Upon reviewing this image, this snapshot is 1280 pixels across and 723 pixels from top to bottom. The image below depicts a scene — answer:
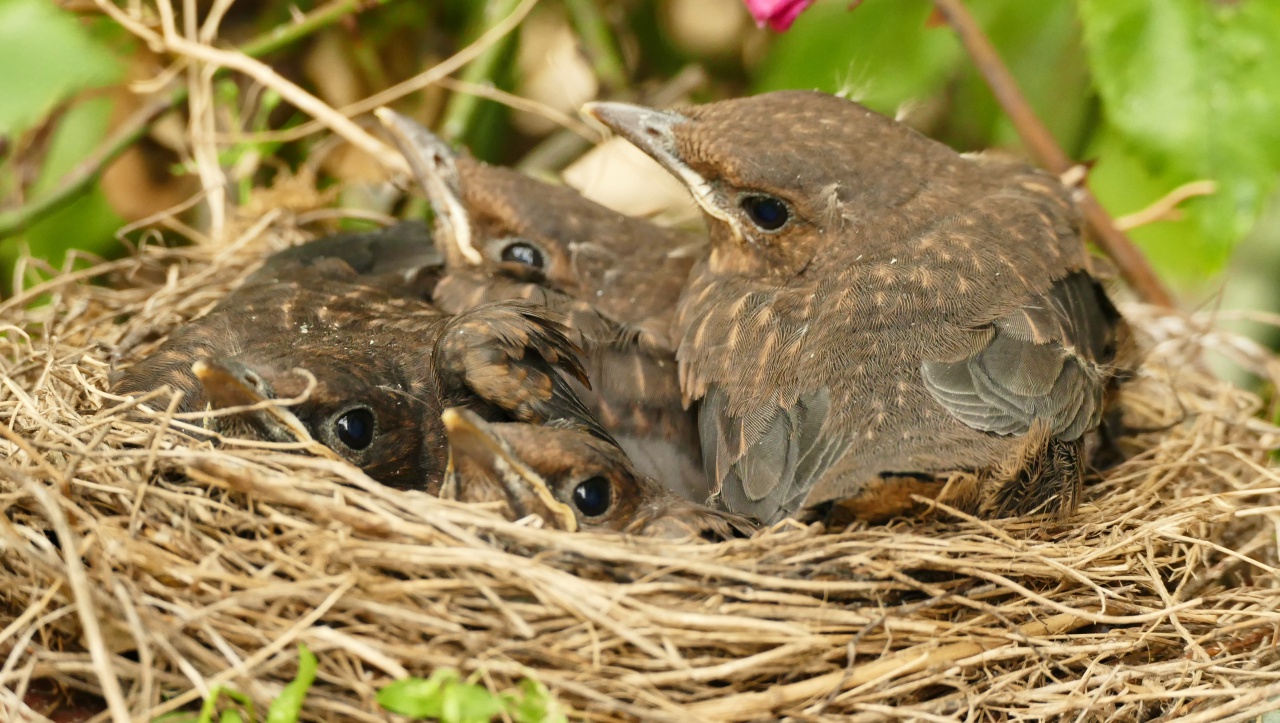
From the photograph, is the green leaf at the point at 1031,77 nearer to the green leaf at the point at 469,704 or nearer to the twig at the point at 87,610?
the green leaf at the point at 469,704

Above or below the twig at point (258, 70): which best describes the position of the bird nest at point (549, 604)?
below

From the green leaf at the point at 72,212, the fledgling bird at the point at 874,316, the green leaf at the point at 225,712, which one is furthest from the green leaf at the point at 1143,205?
the green leaf at the point at 72,212

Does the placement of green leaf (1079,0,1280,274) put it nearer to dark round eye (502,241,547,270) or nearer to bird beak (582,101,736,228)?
bird beak (582,101,736,228)

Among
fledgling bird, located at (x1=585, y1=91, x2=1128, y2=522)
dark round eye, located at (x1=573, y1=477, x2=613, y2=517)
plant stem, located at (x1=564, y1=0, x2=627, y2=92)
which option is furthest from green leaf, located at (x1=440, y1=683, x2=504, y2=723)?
plant stem, located at (x1=564, y1=0, x2=627, y2=92)

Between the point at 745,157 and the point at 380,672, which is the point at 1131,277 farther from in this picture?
the point at 380,672

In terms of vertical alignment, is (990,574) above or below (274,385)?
below

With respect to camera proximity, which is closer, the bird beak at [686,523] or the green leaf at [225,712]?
the green leaf at [225,712]

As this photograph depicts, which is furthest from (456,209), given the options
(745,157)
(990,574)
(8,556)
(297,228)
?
(990,574)
